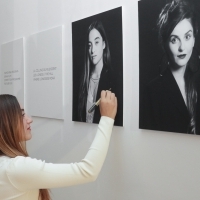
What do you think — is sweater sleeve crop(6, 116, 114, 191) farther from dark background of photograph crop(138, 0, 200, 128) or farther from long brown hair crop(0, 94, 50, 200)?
dark background of photograph crop(138, 0, 200, 128)

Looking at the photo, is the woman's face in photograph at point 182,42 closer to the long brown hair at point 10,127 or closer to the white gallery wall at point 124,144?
the white gallery wall at point 124,144

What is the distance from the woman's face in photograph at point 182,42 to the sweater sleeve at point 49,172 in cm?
56

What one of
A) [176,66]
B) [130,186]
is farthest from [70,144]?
[176,66]

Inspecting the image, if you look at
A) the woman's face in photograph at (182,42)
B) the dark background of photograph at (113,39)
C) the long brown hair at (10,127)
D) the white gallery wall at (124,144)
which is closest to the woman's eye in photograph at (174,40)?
the woman's face in photograph at (182,42)

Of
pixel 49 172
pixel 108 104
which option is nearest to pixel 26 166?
pixel 49 172

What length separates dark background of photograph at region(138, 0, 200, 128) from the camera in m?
1.45

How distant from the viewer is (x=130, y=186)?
5.43 feet

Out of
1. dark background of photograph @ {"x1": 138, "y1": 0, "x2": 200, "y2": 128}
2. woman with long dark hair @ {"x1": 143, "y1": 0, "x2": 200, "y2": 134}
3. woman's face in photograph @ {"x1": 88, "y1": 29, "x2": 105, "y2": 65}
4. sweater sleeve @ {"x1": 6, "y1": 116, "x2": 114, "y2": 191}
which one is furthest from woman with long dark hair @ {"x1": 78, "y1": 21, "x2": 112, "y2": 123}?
sweater sleeve @ {"x1": 6, "y1": 116, "x2": 114, "y2": 191}

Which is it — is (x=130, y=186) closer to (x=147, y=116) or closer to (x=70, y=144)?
(x=147, y=116)

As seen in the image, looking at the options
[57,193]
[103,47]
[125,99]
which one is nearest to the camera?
[125,99]

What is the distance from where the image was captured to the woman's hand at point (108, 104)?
1.57m

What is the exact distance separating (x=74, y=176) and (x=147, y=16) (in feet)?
2.91

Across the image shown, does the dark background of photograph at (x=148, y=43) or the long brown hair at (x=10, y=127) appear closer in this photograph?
the long brown hair at (x=10, y=127)

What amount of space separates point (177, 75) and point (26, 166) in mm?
811
